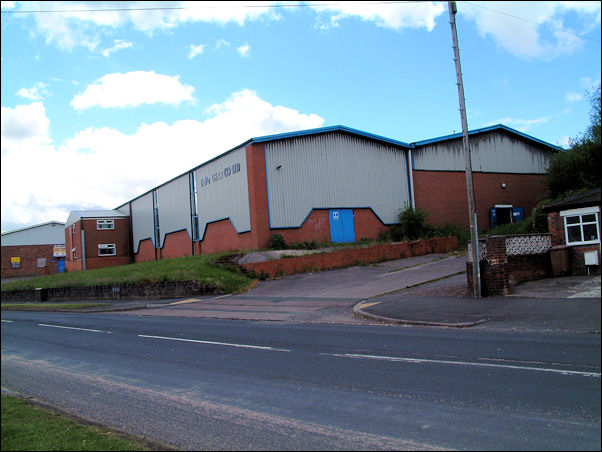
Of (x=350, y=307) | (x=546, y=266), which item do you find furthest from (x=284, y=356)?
(x=546, y=266)

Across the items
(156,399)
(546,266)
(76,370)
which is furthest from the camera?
(546,266)

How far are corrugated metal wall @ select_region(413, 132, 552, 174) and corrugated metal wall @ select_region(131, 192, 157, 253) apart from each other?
27552mm

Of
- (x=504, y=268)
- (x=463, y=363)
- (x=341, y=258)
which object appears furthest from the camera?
(x=341, y=258)

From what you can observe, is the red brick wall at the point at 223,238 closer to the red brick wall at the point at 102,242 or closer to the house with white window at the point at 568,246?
the red brick wall at the point at 102,242

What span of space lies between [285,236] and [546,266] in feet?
57.5

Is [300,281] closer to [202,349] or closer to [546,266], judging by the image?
[546,266]

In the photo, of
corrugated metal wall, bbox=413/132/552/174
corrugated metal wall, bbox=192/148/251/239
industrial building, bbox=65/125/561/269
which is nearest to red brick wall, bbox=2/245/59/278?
industrial building, bbox=65/125/561/269

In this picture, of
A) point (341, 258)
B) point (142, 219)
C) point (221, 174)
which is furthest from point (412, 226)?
point (142, 219)

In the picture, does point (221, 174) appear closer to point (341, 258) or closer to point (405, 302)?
point (341, 258)

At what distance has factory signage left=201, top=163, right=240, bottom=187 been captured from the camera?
33031mm

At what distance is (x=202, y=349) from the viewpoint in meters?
10.4

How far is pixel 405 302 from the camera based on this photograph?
50.9ft

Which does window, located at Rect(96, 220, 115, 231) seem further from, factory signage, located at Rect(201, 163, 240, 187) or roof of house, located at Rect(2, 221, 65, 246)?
roof of house, located at Rect(2, 221, 65, 246)

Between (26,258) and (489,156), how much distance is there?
36233 mm
